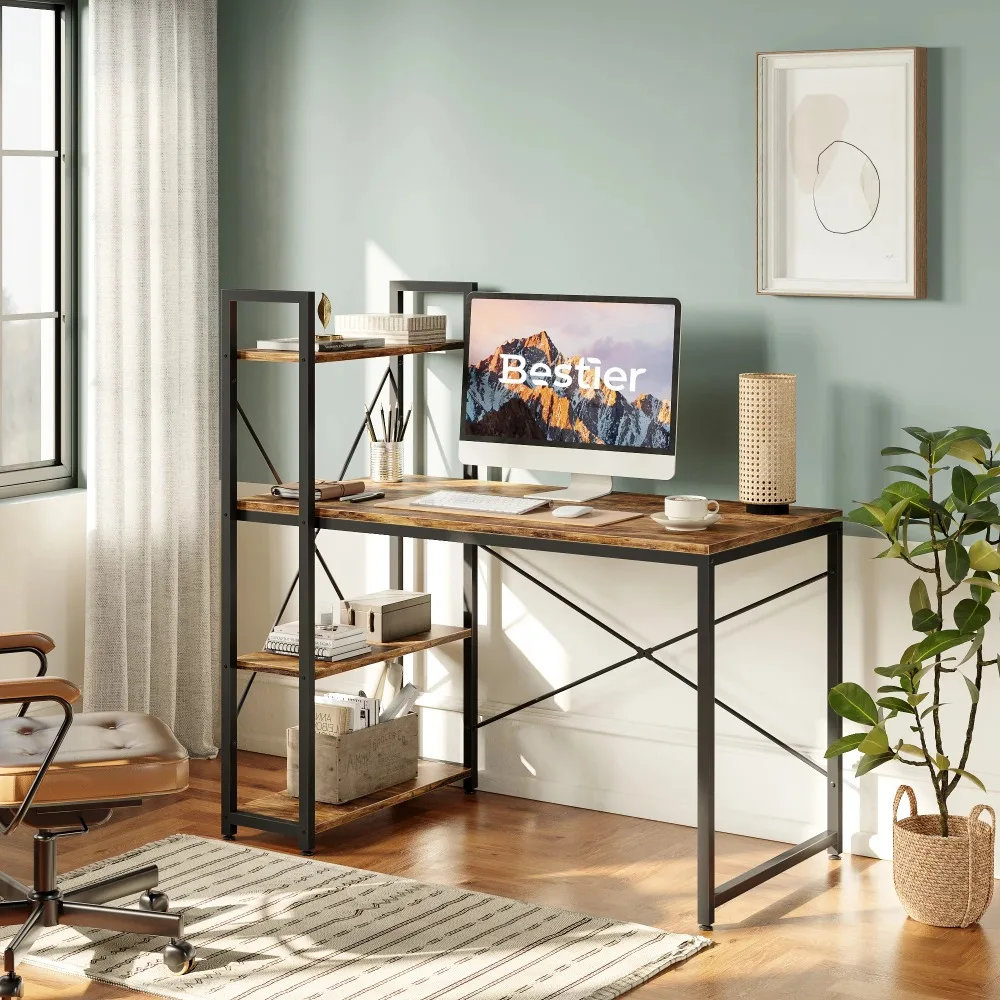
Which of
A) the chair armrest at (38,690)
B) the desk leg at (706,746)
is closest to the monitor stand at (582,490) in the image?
the desk leg at (706,746)

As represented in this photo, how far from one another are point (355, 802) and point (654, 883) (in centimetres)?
85

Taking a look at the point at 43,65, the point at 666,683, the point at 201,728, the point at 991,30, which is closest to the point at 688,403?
the point at 666,683

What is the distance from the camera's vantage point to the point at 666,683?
4.33 m

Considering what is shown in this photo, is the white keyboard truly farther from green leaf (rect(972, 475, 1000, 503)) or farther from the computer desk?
green leaf (rect(972, 475, 1000, 503))

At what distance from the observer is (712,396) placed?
4.16 meters

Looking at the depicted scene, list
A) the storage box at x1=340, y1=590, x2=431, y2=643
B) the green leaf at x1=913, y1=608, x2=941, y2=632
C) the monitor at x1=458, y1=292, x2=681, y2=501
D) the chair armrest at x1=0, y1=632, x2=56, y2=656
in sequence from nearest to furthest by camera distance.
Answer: the chair armrest at x1=0, y1=632, x2=56, y2=656 < the green leaf at x1=913, y1=608, x2=941, y2=632 < the monitor at x1=458, y1=292, x2=681, y2=501 < the storage box at x1=340, y1=590, x2=431, y2=643

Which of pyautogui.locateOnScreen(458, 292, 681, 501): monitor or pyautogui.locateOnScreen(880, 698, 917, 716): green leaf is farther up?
pyautogui.locateOnScreen(458, 292, 681, 501): monitor

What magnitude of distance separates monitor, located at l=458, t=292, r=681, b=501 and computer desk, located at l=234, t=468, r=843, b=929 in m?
0.11

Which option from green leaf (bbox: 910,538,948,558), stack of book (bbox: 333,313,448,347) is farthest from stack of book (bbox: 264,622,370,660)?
green leaf (bbox: 910,538,948,558)

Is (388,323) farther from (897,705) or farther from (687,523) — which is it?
(897,705)

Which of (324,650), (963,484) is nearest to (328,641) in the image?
(324,650)

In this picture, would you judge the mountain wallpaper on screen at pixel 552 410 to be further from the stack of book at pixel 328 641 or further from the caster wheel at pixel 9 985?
the caster wheel at pixel 9 985

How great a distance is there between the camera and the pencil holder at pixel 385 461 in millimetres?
4410

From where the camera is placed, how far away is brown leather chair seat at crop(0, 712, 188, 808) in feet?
10.2
